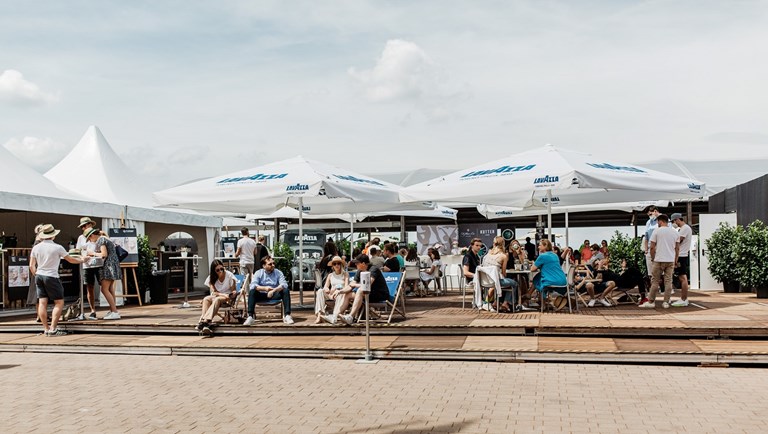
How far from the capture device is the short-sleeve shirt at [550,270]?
10711mm

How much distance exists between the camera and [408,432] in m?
5.36

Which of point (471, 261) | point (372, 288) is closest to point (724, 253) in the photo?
point (471, 261)

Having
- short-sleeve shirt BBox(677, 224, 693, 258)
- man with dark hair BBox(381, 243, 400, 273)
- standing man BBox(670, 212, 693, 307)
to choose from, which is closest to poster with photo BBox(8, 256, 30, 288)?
man with dark hair BBox(381, 243, 400, 273)

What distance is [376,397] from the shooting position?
6645mm

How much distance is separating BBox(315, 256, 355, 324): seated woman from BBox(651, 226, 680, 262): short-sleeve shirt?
4337 mm

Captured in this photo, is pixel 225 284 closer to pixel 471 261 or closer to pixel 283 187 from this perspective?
pixel 283 187

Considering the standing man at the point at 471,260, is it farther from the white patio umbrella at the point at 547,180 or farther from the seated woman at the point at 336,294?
the seated woman at the point at 336,294

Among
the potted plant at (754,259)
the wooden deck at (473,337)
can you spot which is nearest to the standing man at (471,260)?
the wooden deck at (473,337)

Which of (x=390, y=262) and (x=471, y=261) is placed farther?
(x=471, y=261)

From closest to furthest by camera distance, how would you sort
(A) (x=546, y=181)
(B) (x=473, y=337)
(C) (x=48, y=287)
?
(B) (x=473, y=337) → (A) (x=546, y=181) → (C) (x=48, y=287)

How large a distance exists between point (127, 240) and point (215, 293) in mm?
4495

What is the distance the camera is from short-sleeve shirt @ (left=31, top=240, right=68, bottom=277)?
10.8 meters

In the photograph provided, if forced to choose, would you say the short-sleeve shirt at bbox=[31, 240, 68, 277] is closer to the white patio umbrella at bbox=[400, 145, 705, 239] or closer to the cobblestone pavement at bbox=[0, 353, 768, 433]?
the cobblestone pavement at bbox=[0, 353, 768, 433]

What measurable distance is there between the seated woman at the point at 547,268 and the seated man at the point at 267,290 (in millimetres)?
3402
